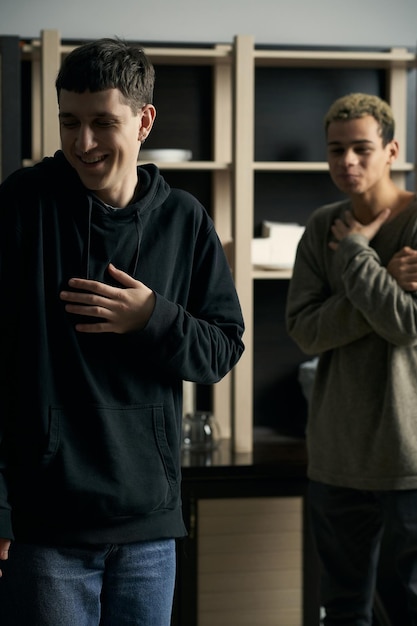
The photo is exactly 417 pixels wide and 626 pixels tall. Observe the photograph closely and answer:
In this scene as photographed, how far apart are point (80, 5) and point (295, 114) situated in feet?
2.83

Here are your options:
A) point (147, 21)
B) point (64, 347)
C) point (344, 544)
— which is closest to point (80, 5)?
point (147, 21)

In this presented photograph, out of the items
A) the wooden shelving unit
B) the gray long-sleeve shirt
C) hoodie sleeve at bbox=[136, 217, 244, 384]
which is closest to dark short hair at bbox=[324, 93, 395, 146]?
the gray long-sleeve shirt

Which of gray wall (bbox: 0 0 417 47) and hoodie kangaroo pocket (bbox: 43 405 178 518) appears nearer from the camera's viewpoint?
hoodie kangaroo pocket (bbox: 43 405 178 518)

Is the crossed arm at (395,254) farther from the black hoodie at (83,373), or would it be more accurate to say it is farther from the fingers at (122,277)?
the fingers at (122,277)

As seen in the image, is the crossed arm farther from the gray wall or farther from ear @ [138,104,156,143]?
the gray wall

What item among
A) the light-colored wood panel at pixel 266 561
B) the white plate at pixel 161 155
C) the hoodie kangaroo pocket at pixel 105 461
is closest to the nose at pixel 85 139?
the hoodie kangaroo pocket at pixel 105 461

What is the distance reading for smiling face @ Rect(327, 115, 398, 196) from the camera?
7.82 feet

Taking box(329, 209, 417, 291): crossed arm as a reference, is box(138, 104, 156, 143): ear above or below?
above

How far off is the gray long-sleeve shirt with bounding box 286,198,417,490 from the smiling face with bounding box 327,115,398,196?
121 millimetres

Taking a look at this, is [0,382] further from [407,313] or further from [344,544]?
[344,544]

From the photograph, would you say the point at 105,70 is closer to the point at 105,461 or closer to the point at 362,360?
the point at 105,461

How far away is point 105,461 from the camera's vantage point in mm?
1338

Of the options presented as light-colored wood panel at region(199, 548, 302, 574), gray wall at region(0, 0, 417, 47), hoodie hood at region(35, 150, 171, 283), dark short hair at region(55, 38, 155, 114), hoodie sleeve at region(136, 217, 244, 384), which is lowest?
light-colored wood panel at region(199, 548, 302, 574)

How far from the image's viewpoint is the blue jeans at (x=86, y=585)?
1.32m
